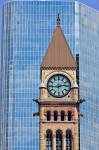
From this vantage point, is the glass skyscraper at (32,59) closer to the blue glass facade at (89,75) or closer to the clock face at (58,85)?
the blue glass facade at (89,75)

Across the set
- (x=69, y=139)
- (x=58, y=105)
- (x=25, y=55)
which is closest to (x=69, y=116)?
(x=58, y=105)

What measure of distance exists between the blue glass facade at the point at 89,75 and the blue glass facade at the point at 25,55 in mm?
2157

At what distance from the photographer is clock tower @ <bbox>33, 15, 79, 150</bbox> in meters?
108

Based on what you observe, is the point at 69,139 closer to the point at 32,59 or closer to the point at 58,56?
the point at 58,56

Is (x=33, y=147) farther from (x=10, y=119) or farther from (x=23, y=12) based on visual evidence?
(x=23, y=12)

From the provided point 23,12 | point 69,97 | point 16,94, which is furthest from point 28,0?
point 69,97

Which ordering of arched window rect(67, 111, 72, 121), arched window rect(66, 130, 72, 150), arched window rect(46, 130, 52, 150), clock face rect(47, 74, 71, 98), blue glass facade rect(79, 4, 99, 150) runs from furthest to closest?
blue glass facade rect(79, 4, 99, 150), clock face rect(47, 74, 71, 98), arched window rect(67, 111, 72, 121), arched window rect(66, 130, 72, 150), arched window rect(46, 130, 52, 150)

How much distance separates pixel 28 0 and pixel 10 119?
72.1 feet

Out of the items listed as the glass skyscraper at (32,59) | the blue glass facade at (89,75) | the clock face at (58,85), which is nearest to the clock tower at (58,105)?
the clock face at (58,85)

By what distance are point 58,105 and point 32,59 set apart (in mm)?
80156

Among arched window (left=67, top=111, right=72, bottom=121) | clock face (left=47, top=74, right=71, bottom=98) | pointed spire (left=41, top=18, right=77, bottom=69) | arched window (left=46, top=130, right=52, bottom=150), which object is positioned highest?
pointed spire (left=41, top=18, right=77, bottom=69)

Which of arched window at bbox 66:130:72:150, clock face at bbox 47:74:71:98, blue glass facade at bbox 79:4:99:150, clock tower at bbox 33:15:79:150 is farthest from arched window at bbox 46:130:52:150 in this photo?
blue glass facade at bbox 79:4:99:150

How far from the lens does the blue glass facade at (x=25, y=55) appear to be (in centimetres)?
18438

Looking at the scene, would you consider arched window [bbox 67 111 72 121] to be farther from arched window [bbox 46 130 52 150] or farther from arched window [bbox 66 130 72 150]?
arched window [bbox 46 130 52 150]
